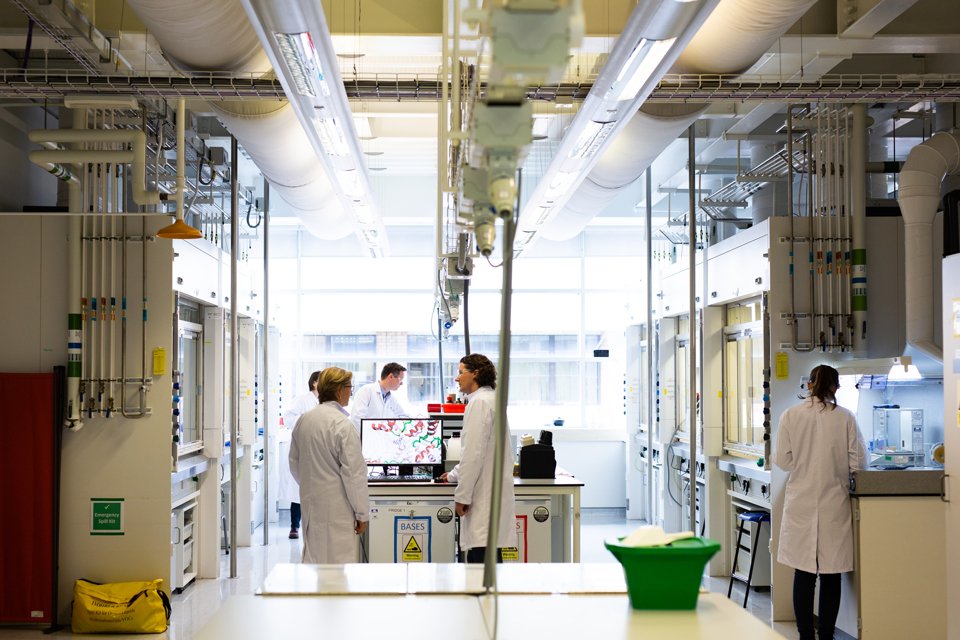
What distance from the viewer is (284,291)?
38.0 feet

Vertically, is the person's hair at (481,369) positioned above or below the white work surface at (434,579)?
above

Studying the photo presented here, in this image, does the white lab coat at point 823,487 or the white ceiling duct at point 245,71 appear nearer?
the white ceiling duct at point 245,71

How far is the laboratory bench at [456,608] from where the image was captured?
8.37ft

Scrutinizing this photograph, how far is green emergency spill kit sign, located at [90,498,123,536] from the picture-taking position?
19.4ft

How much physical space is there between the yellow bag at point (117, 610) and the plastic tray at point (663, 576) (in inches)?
149

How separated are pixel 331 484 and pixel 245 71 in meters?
2.14

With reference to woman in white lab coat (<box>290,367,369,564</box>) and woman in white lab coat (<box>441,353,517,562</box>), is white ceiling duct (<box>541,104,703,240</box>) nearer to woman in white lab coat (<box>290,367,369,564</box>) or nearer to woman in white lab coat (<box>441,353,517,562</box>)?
woman in white lab coat (<box>441,353,517,562</box>)

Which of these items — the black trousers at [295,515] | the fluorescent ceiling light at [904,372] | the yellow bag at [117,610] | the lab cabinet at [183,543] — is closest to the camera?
the fluorescent ceiling light at [904,372]

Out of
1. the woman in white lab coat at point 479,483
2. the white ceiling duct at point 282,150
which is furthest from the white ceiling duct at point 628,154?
the white ceiling duct at point 282,150

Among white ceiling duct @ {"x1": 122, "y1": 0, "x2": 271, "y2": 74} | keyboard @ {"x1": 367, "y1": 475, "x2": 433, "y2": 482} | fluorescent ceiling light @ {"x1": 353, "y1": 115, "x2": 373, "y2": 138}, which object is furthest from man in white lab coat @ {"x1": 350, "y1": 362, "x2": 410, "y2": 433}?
white ceiling duct @ {"x1": 122, "y1": 0, "x2": 271, "y2": 74}

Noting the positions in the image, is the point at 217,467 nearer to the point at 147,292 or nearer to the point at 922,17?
the point at 147,292

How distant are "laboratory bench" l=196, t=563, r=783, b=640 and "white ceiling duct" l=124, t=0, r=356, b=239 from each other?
213 centimetres

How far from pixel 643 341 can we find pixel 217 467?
185 inches

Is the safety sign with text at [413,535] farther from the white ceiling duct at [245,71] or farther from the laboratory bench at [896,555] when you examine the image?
the laboratory bench at [896,555]
